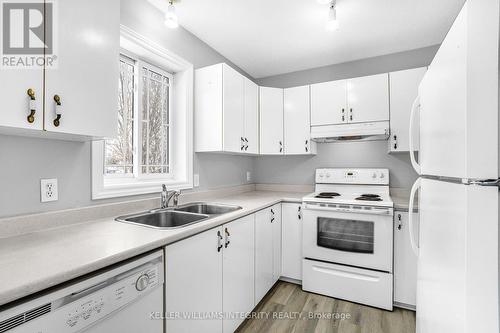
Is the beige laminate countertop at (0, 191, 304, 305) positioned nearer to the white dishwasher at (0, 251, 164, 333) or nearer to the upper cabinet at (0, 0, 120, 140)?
the white dishwasher at (0, 251, 164, 333)

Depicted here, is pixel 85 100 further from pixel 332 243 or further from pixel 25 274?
pixel 332 243

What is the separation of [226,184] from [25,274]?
2.12 m

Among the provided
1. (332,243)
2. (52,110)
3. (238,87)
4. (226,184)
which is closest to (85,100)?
(52,110)

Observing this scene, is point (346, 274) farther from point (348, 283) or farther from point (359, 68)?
point (359, 68)

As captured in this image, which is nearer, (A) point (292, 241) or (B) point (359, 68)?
(A) point (292, 241)

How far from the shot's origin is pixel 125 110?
1874 mm

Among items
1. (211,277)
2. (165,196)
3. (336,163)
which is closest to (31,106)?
(165,196)

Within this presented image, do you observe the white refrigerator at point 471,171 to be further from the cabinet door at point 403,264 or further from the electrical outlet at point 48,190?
the electrical outlet at point 48,190

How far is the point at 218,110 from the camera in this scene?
7.23 feet

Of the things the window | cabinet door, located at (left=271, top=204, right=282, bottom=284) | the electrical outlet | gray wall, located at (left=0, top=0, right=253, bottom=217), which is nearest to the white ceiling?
gray wall, located at (left=0, top=0, right=253, bottom=217)

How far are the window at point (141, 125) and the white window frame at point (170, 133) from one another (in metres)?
0.02

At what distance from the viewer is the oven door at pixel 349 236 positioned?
2076 millimetres

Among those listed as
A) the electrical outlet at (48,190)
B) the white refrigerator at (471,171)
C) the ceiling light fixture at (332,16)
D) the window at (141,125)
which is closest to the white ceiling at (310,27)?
A: the ceiling light fixture at (332,16)

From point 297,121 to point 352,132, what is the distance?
650mm
